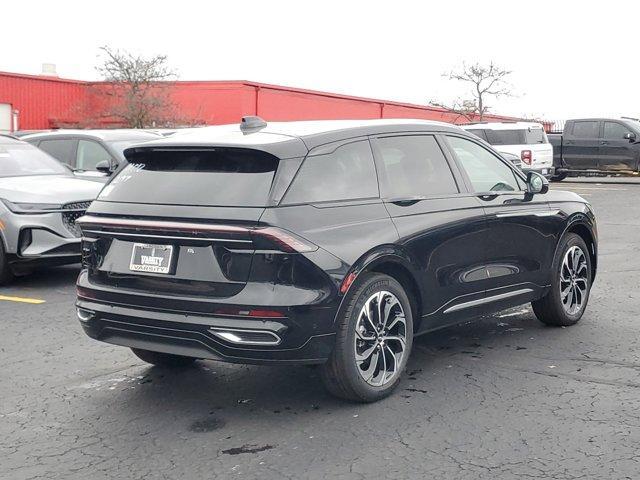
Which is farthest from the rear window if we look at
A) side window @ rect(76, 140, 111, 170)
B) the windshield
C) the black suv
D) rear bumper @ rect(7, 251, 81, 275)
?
side window @ rect(76, 140, 111, 170)

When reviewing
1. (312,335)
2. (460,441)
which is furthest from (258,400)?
(460,441)

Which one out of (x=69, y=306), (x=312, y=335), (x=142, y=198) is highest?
(x=142, y=198)

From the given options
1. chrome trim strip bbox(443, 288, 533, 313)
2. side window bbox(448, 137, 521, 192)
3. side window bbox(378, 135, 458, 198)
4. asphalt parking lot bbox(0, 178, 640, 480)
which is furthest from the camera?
side window bbox(448, 137, 521, 192)

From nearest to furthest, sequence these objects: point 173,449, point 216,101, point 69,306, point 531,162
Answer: point 173,449 → point 69,306 → point 531,162 → point 216,101

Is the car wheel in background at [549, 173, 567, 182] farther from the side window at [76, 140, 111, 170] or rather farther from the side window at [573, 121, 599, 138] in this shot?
the side window at [76, 140, 111, 170]

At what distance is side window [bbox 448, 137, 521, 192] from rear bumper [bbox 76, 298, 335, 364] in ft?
6.61

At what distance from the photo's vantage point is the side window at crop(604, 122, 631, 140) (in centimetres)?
2567

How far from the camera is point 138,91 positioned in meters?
34.4

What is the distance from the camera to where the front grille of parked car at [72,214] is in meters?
8.87

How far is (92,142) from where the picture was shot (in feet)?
39.7

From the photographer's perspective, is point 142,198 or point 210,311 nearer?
point 210,311

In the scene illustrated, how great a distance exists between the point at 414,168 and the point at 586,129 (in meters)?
22.5

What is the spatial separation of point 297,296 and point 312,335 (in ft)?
0.77

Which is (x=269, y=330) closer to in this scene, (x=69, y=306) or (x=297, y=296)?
(x=297, y=296)
